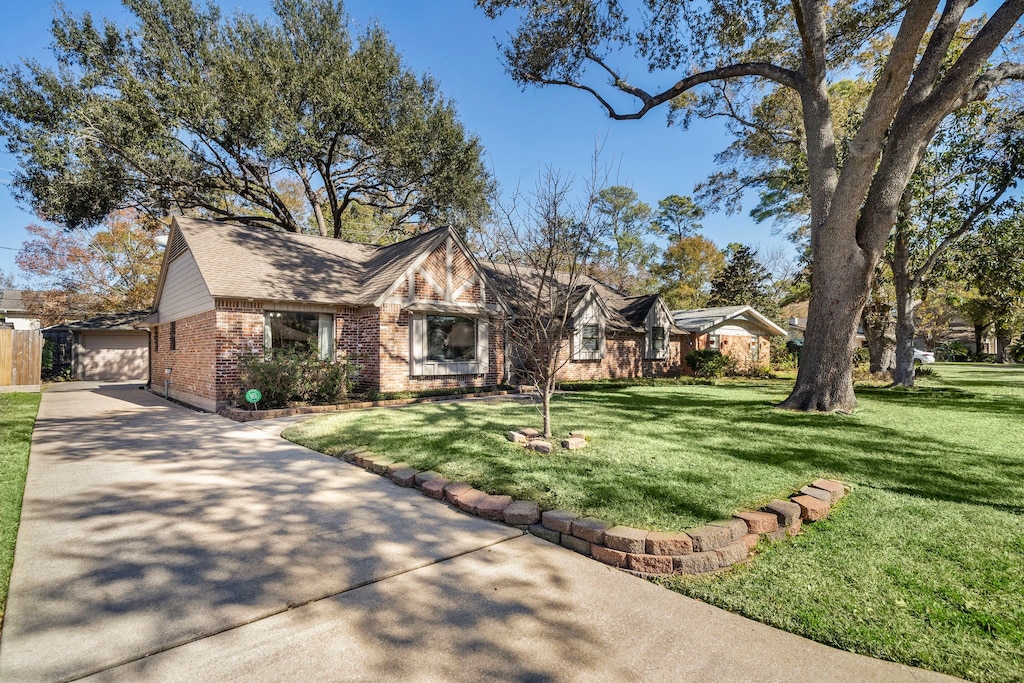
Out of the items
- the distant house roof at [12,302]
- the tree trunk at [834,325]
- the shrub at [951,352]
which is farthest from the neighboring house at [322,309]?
the shrub at [951,352]

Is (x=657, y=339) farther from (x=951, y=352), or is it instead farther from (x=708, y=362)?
(x=951, y=352)

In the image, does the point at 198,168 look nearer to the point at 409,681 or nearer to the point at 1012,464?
the point at 409,681

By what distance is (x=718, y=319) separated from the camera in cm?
2216

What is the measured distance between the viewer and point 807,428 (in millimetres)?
7797

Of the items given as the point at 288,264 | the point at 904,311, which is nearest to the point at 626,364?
the point at 904,311

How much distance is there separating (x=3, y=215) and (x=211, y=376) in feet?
58.3

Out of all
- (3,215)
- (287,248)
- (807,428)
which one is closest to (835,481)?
(807,428)

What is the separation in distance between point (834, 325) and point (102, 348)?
95.1ft

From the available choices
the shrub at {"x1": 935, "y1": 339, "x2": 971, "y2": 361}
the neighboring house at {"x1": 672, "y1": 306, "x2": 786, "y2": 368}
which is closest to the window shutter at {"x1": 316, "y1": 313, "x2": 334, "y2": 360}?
the neighboring house at {"x1": 672, "y1": 306, "x2": 786, "y2": 368}

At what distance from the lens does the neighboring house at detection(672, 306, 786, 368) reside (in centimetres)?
2239

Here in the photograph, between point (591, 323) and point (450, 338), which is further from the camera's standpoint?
point (591, 323)

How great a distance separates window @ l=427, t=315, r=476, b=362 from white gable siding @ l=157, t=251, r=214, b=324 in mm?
5412

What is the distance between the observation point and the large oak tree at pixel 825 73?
862 centimetres

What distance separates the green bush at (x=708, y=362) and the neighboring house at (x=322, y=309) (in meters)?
10.7
